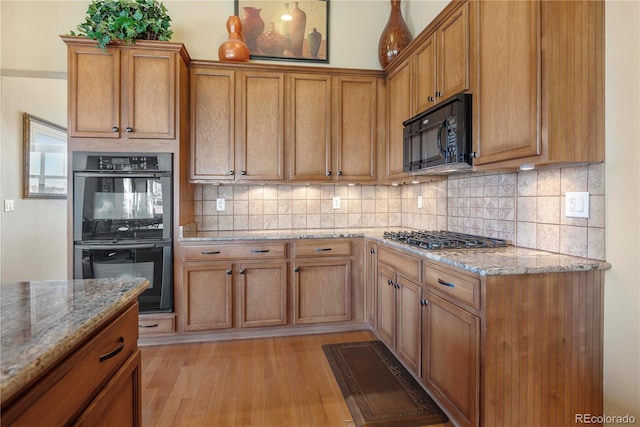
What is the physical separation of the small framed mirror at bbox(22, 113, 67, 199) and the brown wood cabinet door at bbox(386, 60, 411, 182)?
12.2 feet

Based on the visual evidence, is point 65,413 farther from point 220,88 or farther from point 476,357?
point 220,88

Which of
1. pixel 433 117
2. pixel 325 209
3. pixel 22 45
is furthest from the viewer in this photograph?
pixel 325 209

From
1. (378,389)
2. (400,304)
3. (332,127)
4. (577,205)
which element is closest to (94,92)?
(332,127)

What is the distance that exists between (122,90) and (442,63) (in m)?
2.39

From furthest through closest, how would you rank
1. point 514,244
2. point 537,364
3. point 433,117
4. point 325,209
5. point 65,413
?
point 325,209 → point 433,117 → point 514,244 → point 537,364 → point 65,413

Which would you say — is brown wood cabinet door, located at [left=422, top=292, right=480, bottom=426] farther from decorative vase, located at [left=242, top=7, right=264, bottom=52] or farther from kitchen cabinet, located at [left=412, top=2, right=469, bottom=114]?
decorative vase, located at [left=242, top=7, right=264, bottom=52]

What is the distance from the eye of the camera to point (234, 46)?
283 cm

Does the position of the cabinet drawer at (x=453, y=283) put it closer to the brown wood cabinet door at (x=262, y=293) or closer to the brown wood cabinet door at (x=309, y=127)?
the brown wood cabinet door at (x=262, y=293)

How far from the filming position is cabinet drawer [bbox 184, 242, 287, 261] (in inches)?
103

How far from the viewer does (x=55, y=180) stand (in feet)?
12.1

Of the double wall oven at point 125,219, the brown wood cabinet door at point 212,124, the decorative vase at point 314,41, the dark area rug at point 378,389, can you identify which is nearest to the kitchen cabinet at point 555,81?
the dark area rug at point 378,389

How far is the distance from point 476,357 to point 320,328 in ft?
5.46

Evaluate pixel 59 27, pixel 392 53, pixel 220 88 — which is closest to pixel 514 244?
pixel 392 53

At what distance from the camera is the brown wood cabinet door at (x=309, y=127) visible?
9.64ft
